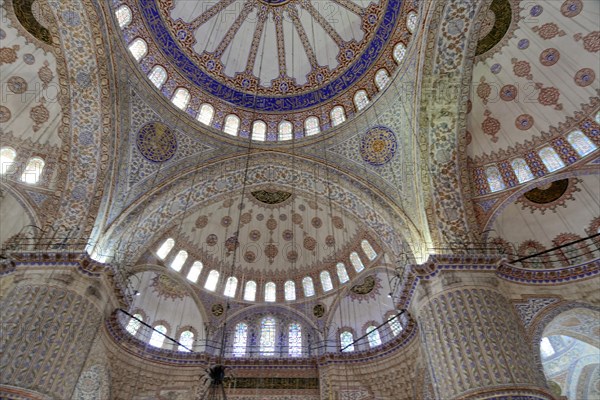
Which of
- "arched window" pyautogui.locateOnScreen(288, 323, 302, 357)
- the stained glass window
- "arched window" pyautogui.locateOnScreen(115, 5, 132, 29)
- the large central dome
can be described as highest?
the large central dome

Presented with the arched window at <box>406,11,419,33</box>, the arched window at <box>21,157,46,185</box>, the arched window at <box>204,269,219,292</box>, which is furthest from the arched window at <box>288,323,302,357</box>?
the arched window at <box>406,11,419,33</box>

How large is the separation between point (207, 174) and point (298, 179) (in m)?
2.67

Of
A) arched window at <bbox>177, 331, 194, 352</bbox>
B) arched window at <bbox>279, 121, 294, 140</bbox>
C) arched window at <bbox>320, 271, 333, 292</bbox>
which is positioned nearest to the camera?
arched window at <bbox>279, 121, 294, 140</bbox>

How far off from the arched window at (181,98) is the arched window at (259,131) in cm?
213

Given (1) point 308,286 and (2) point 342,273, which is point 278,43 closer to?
(2) point 342,273

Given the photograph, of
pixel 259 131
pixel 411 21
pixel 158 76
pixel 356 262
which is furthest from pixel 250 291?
pixel 411 21

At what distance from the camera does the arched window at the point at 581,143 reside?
9219mm

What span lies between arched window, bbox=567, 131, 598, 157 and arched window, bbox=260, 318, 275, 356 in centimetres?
1012

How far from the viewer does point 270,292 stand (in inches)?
549

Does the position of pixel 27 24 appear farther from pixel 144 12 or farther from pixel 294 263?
pixel 294 263

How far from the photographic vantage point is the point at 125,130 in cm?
1044

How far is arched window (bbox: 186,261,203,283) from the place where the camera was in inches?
519

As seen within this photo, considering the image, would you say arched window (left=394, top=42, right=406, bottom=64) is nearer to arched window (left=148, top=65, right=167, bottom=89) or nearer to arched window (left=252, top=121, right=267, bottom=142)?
arched window (left=252, top=121, right=267, bottom=142)

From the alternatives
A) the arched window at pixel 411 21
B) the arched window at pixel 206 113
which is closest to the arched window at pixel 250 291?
the arched window at pixel 206 113
